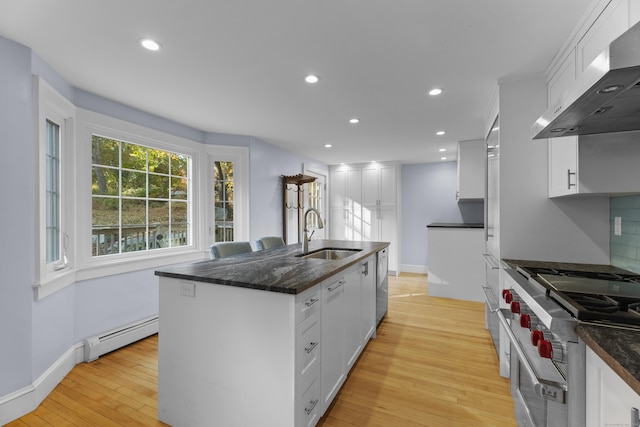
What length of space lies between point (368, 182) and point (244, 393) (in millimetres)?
4978

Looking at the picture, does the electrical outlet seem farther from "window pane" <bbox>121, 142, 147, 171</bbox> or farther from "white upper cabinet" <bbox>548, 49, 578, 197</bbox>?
"white upper cabinet" <bbox>548, 49, 578, 197</bbox>

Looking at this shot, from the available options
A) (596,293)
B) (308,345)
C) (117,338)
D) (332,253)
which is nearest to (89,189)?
(117,338)

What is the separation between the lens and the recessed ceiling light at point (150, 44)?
1758mm

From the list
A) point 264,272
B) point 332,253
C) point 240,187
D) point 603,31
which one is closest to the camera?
point 603,31

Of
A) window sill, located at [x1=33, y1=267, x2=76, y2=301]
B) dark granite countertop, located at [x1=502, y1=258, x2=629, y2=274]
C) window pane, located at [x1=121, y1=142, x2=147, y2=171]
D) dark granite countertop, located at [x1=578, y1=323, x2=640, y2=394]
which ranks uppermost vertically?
window pane, located at [x1=121, y1=142, x2=147, y2=171]

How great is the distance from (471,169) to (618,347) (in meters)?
3.70

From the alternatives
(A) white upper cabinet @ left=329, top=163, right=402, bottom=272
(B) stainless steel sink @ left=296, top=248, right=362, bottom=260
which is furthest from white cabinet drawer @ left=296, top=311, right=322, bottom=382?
(A) white upper cabinet @ left=329, top=163, right=402, bottom=272

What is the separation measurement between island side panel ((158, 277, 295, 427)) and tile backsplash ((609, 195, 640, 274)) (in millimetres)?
2011

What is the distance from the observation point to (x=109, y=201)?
9.05 feet

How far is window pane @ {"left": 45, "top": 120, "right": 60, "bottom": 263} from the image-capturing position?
2.23 metres

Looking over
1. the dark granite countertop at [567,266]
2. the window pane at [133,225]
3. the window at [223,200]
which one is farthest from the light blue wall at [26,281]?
the dark granite countertop at [567,266]

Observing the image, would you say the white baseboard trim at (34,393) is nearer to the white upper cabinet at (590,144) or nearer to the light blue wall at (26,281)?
the light blue wall at (26,281)

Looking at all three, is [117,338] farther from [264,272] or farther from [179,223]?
[264,272]

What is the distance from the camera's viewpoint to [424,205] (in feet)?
19.2
